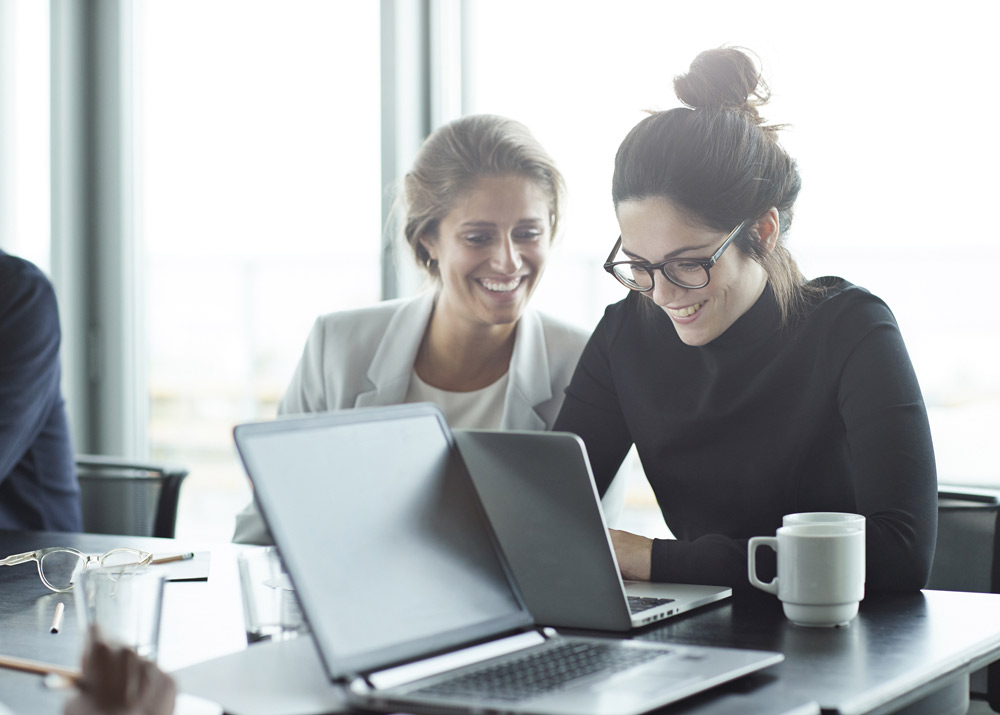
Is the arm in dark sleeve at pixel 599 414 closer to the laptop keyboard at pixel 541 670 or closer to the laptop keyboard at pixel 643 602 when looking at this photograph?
the laptop keyboard at pixel 643 602

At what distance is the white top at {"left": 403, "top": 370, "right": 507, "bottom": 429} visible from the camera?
215cm

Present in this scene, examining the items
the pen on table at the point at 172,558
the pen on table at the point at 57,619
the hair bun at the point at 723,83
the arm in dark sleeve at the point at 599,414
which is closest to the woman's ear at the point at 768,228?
the hair bun at the point at 723,83

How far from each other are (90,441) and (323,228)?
1.13 metres

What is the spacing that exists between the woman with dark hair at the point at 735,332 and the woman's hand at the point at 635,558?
230 millimetres

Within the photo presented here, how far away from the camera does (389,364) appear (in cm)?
221

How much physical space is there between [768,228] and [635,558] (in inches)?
22.6

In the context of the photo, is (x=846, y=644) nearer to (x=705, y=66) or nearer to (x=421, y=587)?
(x=421, y=587)

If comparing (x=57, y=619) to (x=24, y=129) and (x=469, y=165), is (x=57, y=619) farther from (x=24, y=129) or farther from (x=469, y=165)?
(x=24, y=129)

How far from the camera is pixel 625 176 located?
1.61 metres

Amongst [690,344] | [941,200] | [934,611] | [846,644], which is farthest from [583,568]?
[941,200]

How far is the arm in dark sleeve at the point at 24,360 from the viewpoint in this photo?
2137mm

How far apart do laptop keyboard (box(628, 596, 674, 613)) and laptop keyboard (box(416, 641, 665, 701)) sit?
0.15m

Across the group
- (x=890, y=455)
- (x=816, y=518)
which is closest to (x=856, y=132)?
(x=890, y=455)

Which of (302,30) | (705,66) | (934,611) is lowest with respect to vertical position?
(934,611)
